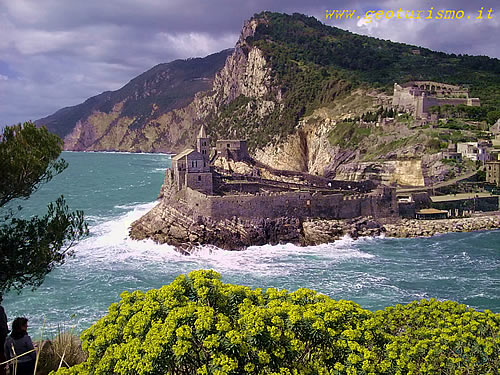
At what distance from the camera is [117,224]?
4297 cm

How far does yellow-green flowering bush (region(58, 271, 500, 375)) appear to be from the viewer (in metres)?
7.36

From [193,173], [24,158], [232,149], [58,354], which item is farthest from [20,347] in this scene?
[232,149]

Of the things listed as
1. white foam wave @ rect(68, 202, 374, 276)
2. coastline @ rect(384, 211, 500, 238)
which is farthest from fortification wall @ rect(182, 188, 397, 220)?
white foam wave @ rect(68, 202, 374, 276)

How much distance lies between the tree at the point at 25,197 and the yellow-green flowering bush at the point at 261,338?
20.8 ft

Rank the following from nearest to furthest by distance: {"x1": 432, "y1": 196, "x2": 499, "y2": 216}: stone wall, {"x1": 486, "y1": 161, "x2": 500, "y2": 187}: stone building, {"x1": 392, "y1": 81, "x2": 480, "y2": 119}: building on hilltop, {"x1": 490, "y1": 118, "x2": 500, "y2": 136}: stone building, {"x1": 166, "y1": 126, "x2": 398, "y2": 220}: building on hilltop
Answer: {"x1": 166, "y1": 126, "x2": 398, "y2": 220}: building on hilltop
{"x1": 432, "y1": 196, "x2": 499, "y2": 216}: stone wall
{"x1": 486, "y1": 161, "x2": 500, "y2": 187}: stone building
{"x1": 490, "y1": 118, "x2": 500, "y2": 136}: stone building
{"x1": 392, "y1": 81, "x2": 480, "y2": 119}: building on hilltop

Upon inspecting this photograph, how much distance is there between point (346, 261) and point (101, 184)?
57063 millimetres

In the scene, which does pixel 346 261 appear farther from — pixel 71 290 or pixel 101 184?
pixel 101 184

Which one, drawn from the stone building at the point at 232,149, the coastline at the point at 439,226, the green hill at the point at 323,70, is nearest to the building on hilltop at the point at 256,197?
the coastline at the point at 439,226

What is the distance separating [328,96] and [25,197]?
271ft

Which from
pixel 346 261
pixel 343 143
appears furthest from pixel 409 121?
pixel 346 261

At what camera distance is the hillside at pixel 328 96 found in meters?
58.7

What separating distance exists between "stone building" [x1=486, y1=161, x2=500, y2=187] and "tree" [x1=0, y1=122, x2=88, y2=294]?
4696 centimetres

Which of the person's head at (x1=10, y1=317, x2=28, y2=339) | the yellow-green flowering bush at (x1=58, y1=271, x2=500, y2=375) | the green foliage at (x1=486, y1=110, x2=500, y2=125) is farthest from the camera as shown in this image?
the green foliage at (x1=486, y1=110, x2=500, y2=125)

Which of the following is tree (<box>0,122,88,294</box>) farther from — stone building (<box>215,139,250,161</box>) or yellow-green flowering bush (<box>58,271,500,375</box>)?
stone building (<box>215,139,250,161</box>)
